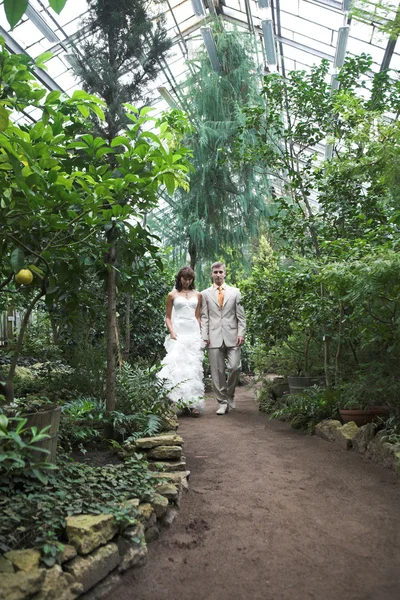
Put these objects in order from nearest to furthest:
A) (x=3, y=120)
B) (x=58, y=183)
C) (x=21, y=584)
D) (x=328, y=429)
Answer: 1. (x=3, y=120)
2. (x=21, y=584)
3. (x=58, y=183)
4. (x=328, y=429)

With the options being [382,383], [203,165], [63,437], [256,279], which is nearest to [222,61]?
[203,165]

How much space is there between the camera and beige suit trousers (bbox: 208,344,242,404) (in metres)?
6.47

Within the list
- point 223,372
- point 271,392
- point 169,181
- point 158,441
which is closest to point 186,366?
point 223,372

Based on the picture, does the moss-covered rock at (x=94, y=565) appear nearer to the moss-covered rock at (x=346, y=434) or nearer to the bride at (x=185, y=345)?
the moss-covered rock at (x=346, y=434)

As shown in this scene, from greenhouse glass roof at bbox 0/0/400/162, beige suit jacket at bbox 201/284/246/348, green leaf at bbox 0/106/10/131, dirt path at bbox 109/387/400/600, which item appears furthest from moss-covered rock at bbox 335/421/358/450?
greenhouse glass roof at bbox 0/0/400/162

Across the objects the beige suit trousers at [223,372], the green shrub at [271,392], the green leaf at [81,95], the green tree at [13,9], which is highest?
the green leaf at [81,95]

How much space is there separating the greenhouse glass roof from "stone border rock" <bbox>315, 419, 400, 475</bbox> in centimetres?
395

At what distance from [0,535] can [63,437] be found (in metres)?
1.51

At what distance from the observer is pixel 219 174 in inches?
384

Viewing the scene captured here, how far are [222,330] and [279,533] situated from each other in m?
3.99

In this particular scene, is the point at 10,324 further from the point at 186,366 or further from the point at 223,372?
the point at 223,372

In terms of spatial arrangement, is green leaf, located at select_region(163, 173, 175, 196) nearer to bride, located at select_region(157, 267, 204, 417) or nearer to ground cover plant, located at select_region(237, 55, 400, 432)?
ground cover plant, located at select_region(237, 55, 400, 432)

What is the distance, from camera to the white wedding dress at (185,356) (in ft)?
20.0

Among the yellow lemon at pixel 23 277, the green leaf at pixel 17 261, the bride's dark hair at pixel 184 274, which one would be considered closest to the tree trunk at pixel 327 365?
the bride's dark hair at pixel 184 274
